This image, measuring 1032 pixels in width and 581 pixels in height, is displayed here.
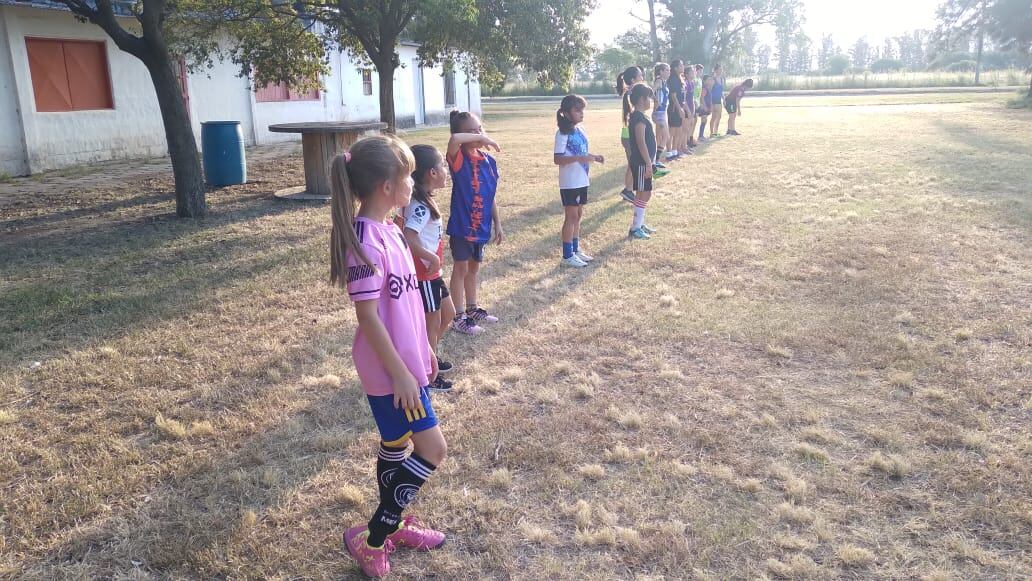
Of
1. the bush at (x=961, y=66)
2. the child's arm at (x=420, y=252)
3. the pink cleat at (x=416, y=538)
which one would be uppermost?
the bush at (x=961, y=66)

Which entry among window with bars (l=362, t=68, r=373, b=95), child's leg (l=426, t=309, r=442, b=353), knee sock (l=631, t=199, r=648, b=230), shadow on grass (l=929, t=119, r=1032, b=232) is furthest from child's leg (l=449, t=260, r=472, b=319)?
window with bars (l=362, t=68, r=373, b=95)

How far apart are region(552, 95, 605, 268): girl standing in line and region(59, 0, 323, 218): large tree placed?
16.0 ft

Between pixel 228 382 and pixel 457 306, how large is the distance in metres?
1.54

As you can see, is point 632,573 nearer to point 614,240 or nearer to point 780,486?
point 780,486

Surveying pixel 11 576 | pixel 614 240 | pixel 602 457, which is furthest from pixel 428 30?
pixel 11 576

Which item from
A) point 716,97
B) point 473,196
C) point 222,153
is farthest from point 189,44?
point 716,97

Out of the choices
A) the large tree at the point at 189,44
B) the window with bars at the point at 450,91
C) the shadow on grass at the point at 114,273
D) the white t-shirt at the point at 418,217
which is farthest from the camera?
the window with bars at the point at 450,91

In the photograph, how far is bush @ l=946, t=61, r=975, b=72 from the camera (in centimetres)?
5891

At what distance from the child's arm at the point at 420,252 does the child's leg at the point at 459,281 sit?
1.05m

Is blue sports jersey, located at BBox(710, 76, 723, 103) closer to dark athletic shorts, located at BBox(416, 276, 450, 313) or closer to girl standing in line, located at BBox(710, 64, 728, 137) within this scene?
girl standing in line, located at BBox(710, 64, 728, 137)

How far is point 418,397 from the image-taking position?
87.2 inches

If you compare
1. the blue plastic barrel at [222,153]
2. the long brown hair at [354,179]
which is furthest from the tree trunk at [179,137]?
the long brown hair at [354,179]

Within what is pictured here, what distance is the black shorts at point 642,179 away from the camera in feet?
22.8

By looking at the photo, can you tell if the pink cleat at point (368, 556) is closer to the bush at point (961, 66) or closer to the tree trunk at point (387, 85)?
the tree trunk at point (387, 85)
